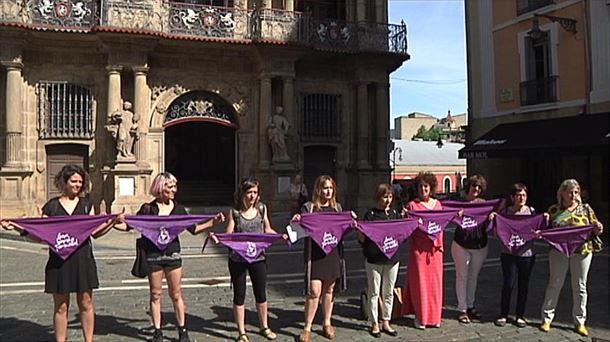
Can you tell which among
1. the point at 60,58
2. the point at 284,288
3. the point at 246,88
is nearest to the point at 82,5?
the point at 60,58

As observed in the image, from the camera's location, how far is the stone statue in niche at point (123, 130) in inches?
723

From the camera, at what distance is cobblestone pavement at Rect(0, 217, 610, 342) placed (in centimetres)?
641

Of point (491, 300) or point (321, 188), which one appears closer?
point (321, 188)

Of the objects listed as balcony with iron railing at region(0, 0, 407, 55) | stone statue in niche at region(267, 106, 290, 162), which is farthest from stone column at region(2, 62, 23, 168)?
stone statue in niche at region(267, 106, 290, 162)

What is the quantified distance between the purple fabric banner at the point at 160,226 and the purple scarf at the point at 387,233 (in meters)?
1.85

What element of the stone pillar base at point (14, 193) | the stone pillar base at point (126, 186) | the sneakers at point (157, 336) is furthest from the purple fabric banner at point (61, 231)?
the stone pillar base at point (14, 193)

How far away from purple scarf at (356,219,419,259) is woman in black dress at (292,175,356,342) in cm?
23

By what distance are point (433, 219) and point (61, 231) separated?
3.90 meters

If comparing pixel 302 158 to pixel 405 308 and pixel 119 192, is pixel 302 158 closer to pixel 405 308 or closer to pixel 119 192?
pixel 119 192

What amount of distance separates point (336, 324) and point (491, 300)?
2.62 meters

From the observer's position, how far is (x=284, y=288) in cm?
916

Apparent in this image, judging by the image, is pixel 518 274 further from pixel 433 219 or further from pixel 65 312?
pixel 65 312

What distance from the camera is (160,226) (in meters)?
5.82

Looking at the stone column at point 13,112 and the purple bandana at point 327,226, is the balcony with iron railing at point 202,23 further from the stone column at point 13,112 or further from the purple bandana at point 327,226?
the purple bandana at point 327,226
